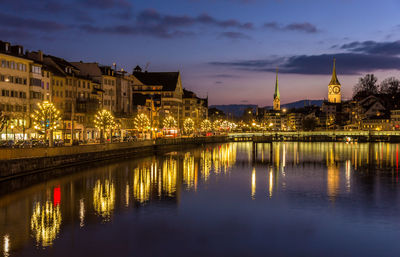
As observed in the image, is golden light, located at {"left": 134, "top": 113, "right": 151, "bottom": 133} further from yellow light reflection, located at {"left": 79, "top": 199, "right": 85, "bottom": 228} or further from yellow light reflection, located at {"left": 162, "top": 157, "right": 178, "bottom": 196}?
yellow light reflection, located at {"left": 79, "top": 199, "right": 85, "bottom": 228}

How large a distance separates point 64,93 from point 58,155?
34636mm

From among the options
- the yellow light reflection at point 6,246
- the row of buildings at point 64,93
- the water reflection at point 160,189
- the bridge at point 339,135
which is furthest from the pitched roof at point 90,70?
the yellow light reflection at point 6,246

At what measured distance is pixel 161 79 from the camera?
14250cm

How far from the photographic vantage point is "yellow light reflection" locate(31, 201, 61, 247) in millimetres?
24611

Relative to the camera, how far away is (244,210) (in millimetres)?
33594

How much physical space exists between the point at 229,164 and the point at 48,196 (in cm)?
3517

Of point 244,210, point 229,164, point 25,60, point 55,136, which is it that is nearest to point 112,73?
point 55,136

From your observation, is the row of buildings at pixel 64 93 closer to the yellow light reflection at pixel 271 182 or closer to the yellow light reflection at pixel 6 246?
the yellow light reflection at pixel 271 182

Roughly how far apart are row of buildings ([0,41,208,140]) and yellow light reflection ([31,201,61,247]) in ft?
78.8

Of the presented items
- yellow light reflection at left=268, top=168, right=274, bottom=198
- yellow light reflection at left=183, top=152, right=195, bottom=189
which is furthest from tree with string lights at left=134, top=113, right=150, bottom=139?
yellow light reflection at left=268, top=168, right=274, bottom=198

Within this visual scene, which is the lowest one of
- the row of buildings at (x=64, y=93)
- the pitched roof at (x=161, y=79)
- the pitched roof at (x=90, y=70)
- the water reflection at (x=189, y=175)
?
the water reflection at (x=189, y=175)

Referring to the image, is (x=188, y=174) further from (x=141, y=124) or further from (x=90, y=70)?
(x=90, y=70)

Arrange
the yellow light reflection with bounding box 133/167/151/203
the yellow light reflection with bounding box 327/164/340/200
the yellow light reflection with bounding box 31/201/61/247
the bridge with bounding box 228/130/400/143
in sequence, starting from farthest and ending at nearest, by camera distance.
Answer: the bridge with bounding box 228/130/400/143 → the yellow light reflection with bounding box 327/164/340/200 → the yellow light reflection with bounding box 133/167/151/203 → the yellow light reflection with bounding box 31/201/61/247

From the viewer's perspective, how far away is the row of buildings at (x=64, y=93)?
209 feet
